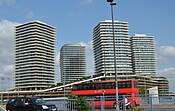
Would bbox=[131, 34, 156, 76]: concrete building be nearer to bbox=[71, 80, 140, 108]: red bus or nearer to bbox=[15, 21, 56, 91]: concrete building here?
bbox=[15, 21, 56, 91]: concrete building

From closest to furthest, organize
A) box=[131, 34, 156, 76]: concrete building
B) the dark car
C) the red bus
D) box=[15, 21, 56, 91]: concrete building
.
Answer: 1. the dark car
2. the red bus
3. box=[15, 21, 56, 91]: concrete building
4. box=[131, 34, 156, 76]: concrete building

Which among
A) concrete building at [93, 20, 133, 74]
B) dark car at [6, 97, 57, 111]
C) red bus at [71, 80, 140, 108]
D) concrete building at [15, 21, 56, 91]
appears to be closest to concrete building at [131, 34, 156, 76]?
concrete building at [93, 20, 133, 74]

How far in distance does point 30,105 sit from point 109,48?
115 m

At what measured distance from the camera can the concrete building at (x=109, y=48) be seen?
138m

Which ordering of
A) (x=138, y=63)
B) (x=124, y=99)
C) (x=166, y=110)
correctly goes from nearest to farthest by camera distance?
1. (x=166, y=110)
2. (x=124, y=99)
3. (x=138, y=63)

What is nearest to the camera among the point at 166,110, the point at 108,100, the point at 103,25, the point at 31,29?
the point at 166,110

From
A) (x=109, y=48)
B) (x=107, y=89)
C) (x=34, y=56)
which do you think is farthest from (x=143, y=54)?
(x=107, y=89)

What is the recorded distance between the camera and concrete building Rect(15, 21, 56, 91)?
15112 centimetres

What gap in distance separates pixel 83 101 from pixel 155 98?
19.1 ft

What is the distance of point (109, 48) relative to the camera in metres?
137

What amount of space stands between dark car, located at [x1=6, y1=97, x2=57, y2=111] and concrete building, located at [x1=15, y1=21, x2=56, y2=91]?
410 ft

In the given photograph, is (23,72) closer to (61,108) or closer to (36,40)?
(36,40)

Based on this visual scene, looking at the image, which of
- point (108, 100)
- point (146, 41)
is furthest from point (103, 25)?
point (108, 100)

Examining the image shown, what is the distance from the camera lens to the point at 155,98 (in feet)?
65.0
